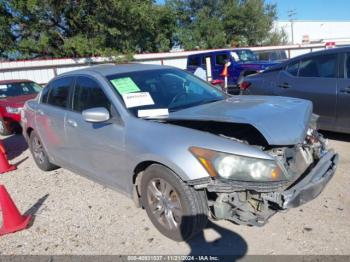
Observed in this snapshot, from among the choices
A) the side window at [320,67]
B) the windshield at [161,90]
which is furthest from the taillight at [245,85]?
the windshield at [161,90]

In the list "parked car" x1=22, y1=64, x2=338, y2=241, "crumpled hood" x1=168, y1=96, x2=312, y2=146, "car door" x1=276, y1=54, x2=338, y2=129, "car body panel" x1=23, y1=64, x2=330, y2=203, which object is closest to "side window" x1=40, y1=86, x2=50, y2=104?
"car body panel" x1=23, y1=64, x2=330, y2=203

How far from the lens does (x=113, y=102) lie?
12.3 feet

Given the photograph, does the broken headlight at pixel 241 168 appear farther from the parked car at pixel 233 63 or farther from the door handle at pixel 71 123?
the parked car at pixel 233 63

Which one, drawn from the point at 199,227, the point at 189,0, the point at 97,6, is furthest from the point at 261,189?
the point at 189,0

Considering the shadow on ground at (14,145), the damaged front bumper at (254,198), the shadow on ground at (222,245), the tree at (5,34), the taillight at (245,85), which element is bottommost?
the shadow on ground at (222,245)

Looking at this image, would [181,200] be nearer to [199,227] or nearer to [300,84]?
[199,227]

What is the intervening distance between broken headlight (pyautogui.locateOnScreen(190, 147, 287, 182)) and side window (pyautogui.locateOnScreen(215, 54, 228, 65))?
12.3 meters

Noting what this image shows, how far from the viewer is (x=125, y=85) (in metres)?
3.95

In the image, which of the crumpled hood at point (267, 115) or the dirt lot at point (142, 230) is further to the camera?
the dirt lot at point (142, 230)

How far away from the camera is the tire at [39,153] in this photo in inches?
223

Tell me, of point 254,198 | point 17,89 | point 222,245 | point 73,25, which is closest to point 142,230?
point 222,245

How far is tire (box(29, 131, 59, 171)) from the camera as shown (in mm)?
5652

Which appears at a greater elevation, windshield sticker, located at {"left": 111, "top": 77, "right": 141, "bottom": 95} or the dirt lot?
windshield sticker, located at {"left": 111, "top": 77, "right": 141, "bottom": 95}

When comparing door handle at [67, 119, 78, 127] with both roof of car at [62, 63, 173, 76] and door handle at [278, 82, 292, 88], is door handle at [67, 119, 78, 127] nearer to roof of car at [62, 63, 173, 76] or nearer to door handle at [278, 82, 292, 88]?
roof of car at [62, 63, 173, 76]
